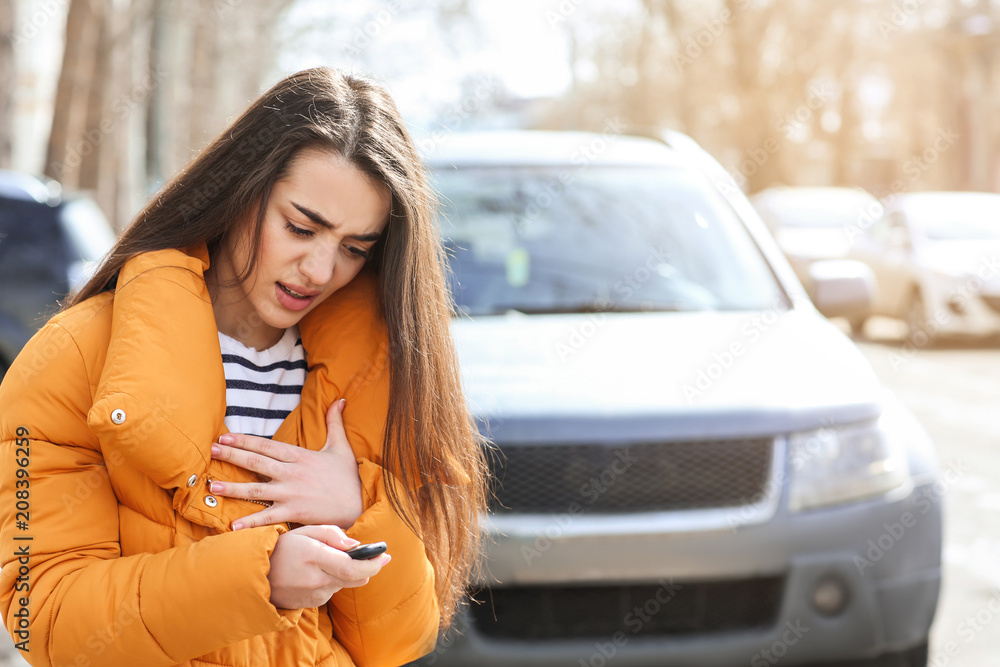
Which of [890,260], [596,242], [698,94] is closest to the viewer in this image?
[596,242]

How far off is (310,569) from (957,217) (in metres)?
12.7

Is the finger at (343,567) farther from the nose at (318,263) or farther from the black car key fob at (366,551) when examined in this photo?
the nose at (318,263)

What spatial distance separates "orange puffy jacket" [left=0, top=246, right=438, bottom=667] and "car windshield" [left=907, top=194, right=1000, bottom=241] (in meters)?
12.1

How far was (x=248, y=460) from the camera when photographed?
156 centimetres

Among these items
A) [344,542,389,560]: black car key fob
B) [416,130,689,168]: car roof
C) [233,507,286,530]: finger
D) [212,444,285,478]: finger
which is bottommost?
[344,542,389,560]: black car key fob

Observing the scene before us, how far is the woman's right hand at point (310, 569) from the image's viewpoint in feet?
4.75

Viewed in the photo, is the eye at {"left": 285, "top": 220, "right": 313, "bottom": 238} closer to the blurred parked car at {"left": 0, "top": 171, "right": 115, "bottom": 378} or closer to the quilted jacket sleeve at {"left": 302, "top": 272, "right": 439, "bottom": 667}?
the quilted jacket sleeve at {"left": 302, "top": 272, "right": 439, "bottom": 667}

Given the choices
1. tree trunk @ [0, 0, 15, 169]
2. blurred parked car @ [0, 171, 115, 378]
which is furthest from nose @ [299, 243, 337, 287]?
tree trunk @ [0, 0, 15, 169]

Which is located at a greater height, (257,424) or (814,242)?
(257,424)

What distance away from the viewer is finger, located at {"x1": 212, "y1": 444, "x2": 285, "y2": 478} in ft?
5.07

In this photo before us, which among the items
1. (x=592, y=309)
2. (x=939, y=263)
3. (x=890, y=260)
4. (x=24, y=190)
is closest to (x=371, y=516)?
(x=592, y=309)

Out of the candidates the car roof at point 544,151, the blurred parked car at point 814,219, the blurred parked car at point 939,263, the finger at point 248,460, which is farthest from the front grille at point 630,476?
the blurred parked car at point 814,219

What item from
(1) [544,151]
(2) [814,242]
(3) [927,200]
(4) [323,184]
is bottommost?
(2) [814,242]

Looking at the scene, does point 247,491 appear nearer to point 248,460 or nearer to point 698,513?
point 248,460
